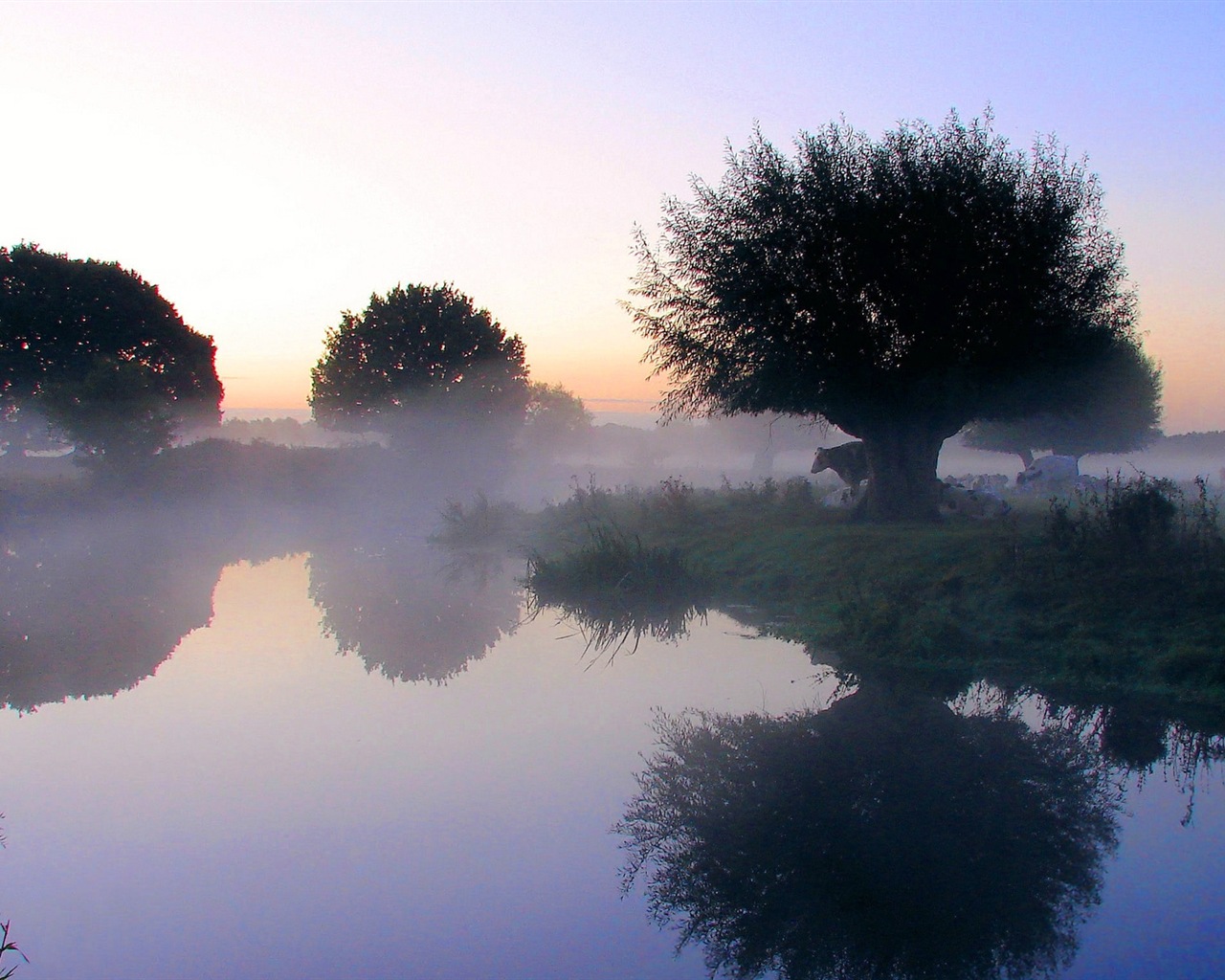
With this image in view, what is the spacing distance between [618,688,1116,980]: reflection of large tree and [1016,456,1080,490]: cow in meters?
27.1

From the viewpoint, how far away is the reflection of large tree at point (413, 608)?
1131 cm

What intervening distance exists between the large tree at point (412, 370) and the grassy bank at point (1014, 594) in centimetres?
3315

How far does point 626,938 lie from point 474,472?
154ft

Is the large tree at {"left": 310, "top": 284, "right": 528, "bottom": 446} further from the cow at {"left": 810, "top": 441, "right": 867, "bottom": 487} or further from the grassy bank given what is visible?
the grassy bank

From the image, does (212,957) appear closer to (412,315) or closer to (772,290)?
(772,290)

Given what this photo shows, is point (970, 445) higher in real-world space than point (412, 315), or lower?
lower

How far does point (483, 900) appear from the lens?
488 cm

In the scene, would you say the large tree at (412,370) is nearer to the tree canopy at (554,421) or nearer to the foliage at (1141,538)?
the tree canopy at (554,421)

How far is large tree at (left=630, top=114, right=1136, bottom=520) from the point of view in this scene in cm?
1730

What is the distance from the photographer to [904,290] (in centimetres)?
1741

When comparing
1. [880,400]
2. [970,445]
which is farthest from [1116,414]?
[880,400]

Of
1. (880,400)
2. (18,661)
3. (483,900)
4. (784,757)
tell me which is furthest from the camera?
(880,400)

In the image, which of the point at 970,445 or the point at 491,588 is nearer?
the point at 491,588

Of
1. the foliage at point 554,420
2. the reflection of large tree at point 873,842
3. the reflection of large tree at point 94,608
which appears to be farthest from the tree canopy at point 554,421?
the reflection of large tree at point 873,842
